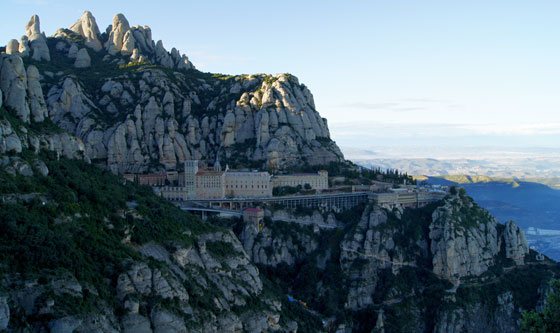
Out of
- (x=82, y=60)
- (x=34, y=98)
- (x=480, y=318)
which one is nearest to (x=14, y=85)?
(x=34, y=98)

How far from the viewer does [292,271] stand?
116375 millimetres

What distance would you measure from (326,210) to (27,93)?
56.8 metres

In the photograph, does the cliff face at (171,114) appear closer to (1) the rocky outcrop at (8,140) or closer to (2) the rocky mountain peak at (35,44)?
(2) the rocky mountain peak at (35,44)

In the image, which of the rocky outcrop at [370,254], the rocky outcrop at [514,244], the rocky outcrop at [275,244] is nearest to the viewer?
the rocky outcrop at [370,254]

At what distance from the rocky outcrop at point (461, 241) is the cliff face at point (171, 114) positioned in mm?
33531

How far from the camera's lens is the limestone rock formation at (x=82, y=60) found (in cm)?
16751

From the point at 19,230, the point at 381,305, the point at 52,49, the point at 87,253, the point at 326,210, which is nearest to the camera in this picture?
the point at 19,230

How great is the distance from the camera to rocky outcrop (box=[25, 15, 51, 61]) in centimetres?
16462

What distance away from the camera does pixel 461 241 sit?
11725 cm

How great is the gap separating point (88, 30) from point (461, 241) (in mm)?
115604

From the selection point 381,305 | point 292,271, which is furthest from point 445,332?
point 292,271

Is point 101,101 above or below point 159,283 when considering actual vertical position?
above

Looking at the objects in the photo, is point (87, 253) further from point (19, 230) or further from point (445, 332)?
point (445, 332)

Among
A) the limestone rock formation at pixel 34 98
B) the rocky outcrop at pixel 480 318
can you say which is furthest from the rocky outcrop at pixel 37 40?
the rocky outcrop at pixel 480 318
